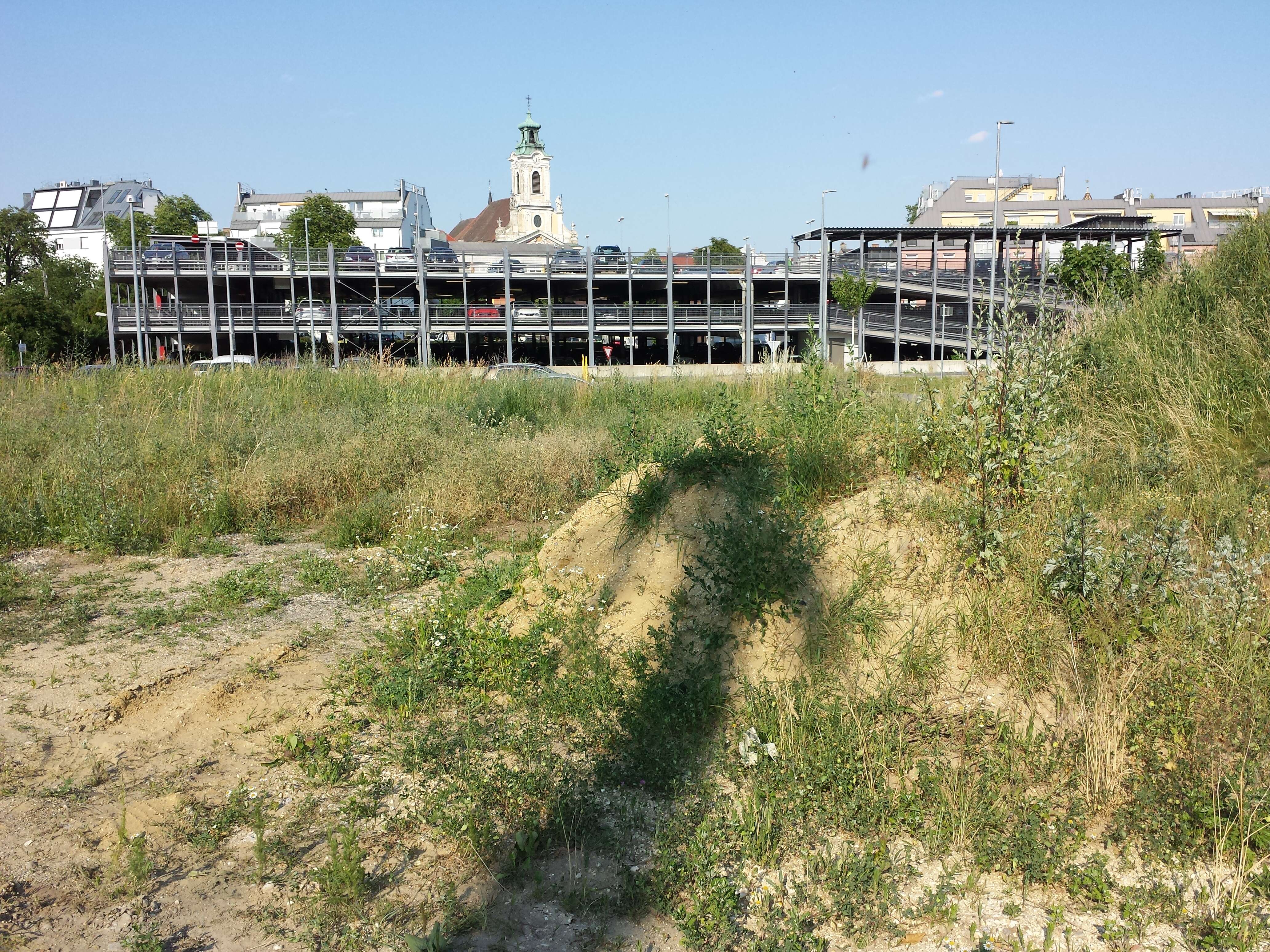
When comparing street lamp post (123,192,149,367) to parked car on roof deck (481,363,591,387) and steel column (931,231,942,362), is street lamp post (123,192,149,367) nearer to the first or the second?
parked car on roof deck (481,363,591,387)

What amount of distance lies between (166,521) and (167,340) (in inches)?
1660

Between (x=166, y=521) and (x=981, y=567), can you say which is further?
(x=166, y=521)

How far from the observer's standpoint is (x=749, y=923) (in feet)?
10.3

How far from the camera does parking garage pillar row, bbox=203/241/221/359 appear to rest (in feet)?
133

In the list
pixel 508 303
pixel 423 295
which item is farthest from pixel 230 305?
pixel 508 303

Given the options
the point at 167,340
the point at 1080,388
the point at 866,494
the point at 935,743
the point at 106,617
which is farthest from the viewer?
the point at 167,340

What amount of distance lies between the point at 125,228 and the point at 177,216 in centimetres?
612

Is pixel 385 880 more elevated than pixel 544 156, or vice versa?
pixel 544 156

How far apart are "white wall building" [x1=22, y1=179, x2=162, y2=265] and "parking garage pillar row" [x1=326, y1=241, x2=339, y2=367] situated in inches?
2379

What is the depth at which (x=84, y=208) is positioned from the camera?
97875 millimetres

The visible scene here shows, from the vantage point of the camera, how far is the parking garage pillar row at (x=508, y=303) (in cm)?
3975

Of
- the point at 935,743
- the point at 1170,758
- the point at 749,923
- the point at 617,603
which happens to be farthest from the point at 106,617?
the point at 1170,758

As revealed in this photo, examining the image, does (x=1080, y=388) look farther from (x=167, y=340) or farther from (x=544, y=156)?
(x=544, y=156)

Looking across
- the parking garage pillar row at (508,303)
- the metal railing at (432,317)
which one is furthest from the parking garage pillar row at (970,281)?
the parking garage pillar row at (508,303)
